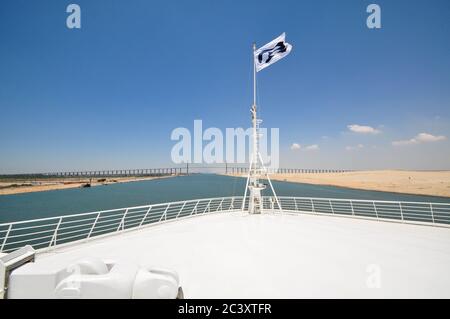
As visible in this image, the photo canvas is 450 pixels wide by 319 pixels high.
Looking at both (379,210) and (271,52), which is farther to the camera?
(379,210)

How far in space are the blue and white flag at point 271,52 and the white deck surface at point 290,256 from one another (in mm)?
7326

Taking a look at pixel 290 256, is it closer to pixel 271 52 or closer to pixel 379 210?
pixel 271 52

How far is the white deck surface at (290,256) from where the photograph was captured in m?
3.49

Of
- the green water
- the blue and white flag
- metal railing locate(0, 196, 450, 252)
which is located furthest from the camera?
the green water

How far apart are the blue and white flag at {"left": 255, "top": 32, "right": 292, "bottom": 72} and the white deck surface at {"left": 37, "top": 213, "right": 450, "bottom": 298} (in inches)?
288

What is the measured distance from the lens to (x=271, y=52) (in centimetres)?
997

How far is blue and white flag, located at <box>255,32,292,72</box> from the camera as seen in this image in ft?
31.5

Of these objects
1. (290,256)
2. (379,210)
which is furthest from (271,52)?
(379,210)

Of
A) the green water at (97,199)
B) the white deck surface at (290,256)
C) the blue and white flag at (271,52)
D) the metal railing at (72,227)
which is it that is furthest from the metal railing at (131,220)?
the green water at (97,199)

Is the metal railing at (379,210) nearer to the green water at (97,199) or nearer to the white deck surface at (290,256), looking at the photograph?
the white deck surface at (290,256)

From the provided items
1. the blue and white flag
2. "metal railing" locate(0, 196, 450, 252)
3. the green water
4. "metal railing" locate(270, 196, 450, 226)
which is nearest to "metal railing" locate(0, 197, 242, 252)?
A: "metal railing" locate(0, 196, 450, 252)

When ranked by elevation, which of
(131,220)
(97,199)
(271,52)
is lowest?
(97,199)

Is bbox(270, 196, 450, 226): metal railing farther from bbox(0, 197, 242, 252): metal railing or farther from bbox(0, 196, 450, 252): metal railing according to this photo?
bbox(0, 197, 242, 252): metal railing

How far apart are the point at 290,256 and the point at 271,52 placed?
886 centimetres
